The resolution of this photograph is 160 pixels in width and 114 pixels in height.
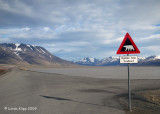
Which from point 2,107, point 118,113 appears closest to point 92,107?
point 118,113

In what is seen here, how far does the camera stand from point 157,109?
27.6 ft

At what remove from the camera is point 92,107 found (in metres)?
8.98

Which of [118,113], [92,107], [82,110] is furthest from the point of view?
[92,107]

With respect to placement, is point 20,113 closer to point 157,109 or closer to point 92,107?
point 92,107

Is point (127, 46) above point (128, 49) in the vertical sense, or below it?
above

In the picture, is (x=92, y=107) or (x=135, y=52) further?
(x=92, y=107)

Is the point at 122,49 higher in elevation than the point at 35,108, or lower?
higher

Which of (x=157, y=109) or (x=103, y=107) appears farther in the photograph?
(x=103, y=107)

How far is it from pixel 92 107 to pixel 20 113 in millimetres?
3137

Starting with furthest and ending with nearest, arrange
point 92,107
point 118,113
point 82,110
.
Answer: point 92,107
point 82,110
point 118,113

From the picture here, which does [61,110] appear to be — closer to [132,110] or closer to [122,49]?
[132,110]

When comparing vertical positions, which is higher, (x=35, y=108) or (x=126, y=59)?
(x=126, y=59)

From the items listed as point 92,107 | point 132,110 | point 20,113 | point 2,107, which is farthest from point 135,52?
point 2,107

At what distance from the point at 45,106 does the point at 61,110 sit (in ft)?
3.74
